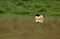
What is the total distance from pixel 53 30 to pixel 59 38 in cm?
141

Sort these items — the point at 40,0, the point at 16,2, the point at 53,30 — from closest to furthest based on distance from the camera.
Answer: the point at 53,30, the point at 16,2, the point at 40,0

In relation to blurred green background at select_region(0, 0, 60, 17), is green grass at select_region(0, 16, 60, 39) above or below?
above

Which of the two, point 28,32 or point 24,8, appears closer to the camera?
point 28,32

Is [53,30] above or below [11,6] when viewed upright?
above

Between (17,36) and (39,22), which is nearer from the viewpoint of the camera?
(17,36)

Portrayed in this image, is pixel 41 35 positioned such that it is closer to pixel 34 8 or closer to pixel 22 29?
pixel 22 29

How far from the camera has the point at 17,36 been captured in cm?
824

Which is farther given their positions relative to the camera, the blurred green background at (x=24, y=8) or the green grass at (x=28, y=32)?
the blurred green background at (x=24, y=8)

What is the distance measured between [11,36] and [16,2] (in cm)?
1134

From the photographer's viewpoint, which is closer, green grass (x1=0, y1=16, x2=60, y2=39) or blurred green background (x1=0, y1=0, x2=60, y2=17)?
green grass (x1=0, y1=16, x2=60, y2=39)

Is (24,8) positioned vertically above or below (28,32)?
below

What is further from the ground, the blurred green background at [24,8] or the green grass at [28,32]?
the green grass at [28,32]

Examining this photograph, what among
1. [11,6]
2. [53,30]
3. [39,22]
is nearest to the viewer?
[53,30]

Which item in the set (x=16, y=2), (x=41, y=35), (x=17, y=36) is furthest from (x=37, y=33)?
(x=16, y=2)
